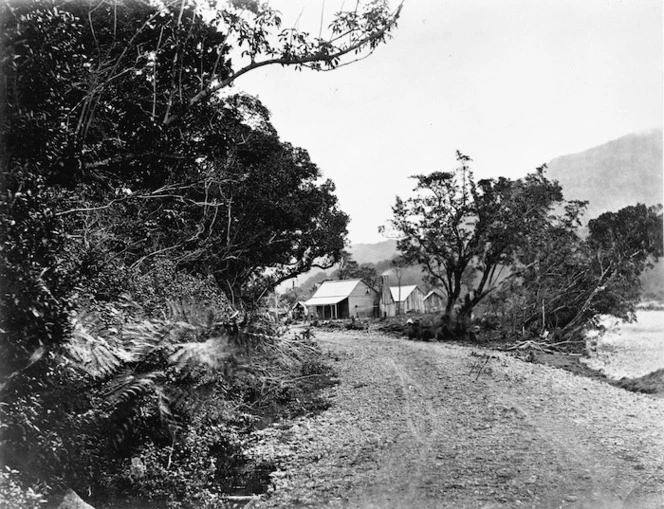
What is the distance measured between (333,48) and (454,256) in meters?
14.4

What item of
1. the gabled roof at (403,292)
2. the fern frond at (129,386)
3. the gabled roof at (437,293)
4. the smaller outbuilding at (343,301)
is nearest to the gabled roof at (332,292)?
the smaller outbuilding at (343,301)

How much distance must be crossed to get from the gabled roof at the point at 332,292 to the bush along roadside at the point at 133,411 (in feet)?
88.3

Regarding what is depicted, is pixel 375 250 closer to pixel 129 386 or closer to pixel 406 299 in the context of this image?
pixel 406 299

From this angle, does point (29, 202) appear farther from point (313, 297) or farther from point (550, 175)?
point (313, 297)

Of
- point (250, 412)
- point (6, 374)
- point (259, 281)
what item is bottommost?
point (250, 412)

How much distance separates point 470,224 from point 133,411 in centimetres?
1558

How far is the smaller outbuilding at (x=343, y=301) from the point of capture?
32875 mm

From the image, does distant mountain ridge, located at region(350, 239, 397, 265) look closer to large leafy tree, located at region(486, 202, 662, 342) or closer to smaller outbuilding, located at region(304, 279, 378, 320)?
smaller outbuilding, located at region(304, 279, 378, 320)

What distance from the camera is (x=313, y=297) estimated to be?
3359 cm

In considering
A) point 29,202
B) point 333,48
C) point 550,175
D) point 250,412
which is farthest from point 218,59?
point 550,175

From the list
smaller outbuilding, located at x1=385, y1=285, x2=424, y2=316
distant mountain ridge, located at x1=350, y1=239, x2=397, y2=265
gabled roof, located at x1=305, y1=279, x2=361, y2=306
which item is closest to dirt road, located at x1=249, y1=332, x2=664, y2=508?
distant mountain ridge, located at x1=350, y1=239, x2=397, y2=265

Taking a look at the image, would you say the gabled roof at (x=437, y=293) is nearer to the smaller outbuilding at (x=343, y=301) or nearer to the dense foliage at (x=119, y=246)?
the smaller outbuilding at (x=343, y=301)

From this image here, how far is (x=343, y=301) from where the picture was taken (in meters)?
33.2

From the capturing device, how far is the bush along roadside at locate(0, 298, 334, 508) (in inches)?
138
